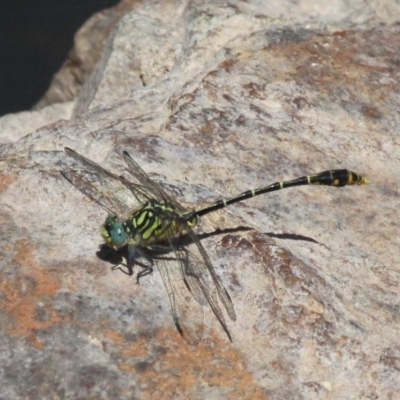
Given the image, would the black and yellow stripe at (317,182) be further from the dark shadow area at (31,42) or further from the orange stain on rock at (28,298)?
the dark shadow area at (31,42)

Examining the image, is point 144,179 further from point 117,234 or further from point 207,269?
point 207,269

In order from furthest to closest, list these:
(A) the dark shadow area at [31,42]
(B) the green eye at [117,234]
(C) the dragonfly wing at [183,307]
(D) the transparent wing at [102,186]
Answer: (A) the dark shadow area at [31,42], (D) the transparent wing at [102,186], (B) the green eye at [117,234], (C) the dragonfly wing at [183,307]

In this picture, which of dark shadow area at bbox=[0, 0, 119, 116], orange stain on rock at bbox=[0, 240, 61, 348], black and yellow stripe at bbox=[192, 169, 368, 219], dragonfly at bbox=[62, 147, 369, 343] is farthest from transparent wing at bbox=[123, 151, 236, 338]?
dark shadow area at bbox=[0, 0, 119, 116]

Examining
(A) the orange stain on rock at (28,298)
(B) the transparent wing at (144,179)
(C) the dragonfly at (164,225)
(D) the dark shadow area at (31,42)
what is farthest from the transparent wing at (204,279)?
(D) the dark shadow area at (31,42)

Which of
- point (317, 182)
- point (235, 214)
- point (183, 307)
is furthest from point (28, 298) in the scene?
point (317, 182)

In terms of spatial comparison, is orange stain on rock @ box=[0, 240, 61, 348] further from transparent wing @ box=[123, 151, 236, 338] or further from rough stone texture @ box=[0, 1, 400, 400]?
transparent wing @ box=[123, 151, 236, 338]

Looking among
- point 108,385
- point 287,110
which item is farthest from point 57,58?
point 108,385

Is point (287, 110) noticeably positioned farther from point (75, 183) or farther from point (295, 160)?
point (75, 183)
